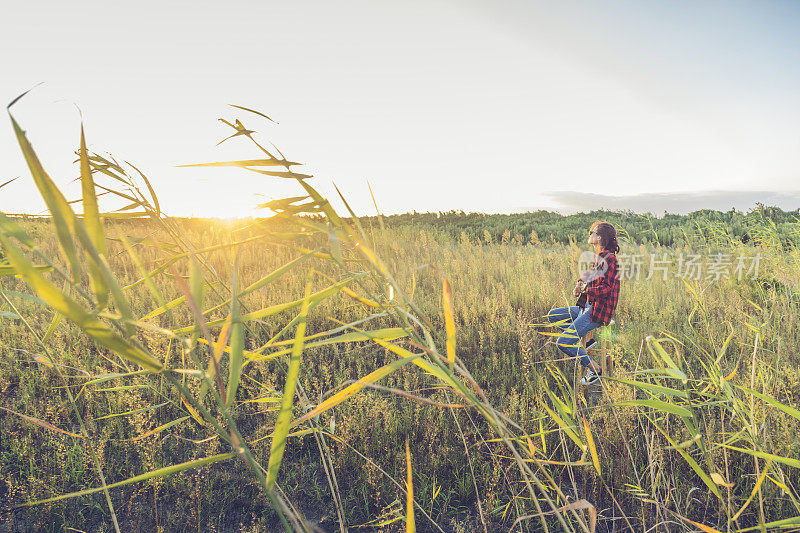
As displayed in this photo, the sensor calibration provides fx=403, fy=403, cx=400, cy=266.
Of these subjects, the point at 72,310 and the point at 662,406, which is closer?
the point at 72,310

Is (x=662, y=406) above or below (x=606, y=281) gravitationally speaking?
above

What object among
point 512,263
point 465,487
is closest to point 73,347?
point 465,487

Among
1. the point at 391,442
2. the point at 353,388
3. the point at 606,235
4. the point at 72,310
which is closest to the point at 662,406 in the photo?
the point at 353,388

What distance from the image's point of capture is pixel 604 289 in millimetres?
3443

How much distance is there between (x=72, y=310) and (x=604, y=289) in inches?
145

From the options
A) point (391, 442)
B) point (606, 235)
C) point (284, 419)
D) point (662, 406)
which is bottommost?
point (391, 442)

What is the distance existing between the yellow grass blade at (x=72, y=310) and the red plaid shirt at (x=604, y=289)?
361cm

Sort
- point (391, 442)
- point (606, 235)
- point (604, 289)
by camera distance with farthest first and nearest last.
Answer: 1. point (606, 235)
2. point (604, 289)
3. point (391, 442)

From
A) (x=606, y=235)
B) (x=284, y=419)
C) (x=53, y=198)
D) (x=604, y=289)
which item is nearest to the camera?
(x=53, y=198)

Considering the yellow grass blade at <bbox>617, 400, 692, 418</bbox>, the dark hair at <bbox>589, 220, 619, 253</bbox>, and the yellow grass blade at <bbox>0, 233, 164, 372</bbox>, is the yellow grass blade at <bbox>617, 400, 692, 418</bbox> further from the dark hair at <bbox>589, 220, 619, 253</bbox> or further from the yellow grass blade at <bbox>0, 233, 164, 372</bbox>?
the dark hair at <bbox>589, 220, 619, 253</bbox>

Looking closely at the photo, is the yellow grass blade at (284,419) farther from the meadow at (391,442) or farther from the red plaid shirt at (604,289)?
the red plaid shirt at (604,289)

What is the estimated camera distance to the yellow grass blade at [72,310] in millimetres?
372

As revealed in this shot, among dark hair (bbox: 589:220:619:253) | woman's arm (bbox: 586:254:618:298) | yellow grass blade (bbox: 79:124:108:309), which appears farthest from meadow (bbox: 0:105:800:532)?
dark hair (bbox: 589:220:619:253)

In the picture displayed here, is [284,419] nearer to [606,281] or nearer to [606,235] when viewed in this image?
[606,281]
